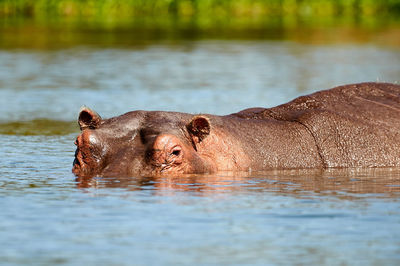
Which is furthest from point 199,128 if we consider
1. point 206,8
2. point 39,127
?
point 206,8

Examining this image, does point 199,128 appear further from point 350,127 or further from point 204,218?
point 350,127

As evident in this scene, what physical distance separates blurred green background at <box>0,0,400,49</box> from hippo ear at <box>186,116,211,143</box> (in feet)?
69.8

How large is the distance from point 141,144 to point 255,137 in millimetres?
1335

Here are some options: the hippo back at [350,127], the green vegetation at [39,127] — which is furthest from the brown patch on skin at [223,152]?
the green vegetation at [39,127]

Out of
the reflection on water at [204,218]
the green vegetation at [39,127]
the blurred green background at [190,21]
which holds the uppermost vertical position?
the blurred green background at [190,21]

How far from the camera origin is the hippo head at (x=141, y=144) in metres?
9.74

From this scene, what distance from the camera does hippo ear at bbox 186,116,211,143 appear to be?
988 centimetres

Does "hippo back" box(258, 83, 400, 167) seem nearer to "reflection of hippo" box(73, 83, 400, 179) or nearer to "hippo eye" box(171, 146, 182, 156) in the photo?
"reflection of hippo" box(73, 83, 400, 179)

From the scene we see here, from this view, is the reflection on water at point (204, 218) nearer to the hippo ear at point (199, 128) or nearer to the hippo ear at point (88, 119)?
the hippo ear at point (199, 128)

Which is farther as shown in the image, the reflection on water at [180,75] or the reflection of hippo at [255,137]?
the reflection on water at [180,75]

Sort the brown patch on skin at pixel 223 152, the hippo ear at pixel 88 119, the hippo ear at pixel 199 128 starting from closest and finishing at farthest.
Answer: the hippo ear at pixel 199 128
the hippo ear at pixel 88 119
the brown patch on skin at pixel 223 152

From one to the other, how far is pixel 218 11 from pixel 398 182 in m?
37.2

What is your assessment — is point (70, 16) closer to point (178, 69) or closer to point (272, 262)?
point (178, 69)

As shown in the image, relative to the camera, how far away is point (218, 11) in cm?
4684
